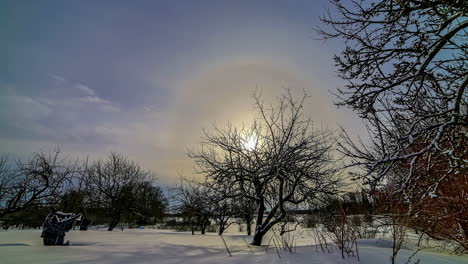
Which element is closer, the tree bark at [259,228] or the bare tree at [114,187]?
the tree bark at [259,228]

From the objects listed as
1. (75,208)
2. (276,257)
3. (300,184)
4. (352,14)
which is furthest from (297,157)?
(75,208)

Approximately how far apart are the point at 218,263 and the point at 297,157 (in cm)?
338

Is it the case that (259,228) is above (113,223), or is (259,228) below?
above

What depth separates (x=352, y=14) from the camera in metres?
3.82

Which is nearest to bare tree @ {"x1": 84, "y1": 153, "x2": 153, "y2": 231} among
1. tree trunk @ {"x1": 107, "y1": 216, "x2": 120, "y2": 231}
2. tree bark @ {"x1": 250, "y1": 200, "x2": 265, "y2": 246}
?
tree trunk @ {"x1": 107, "y1": 216, "x2": 120, "y2": 231}

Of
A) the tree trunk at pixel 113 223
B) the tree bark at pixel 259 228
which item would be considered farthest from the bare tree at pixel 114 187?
the tree bark at pixel 259 228

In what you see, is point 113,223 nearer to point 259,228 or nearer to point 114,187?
point 114,187

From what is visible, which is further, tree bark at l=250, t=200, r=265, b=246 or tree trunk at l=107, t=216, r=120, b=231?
tree trunk at l=107, t=216, r=120, b=231

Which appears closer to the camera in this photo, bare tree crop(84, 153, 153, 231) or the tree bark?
the tree bark

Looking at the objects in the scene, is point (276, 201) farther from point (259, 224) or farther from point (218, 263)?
point (218, 263)

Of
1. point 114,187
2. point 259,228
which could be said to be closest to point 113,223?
point 114,187

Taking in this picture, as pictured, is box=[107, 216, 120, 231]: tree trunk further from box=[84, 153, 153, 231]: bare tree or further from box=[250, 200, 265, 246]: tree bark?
box=[250, 200, 265, 246]: tree bark

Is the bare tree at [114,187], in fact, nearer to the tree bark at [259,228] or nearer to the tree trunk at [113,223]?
the tree trunk at [113,223]

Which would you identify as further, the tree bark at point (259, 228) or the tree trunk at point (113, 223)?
the tree trunk at point (113, 223)
